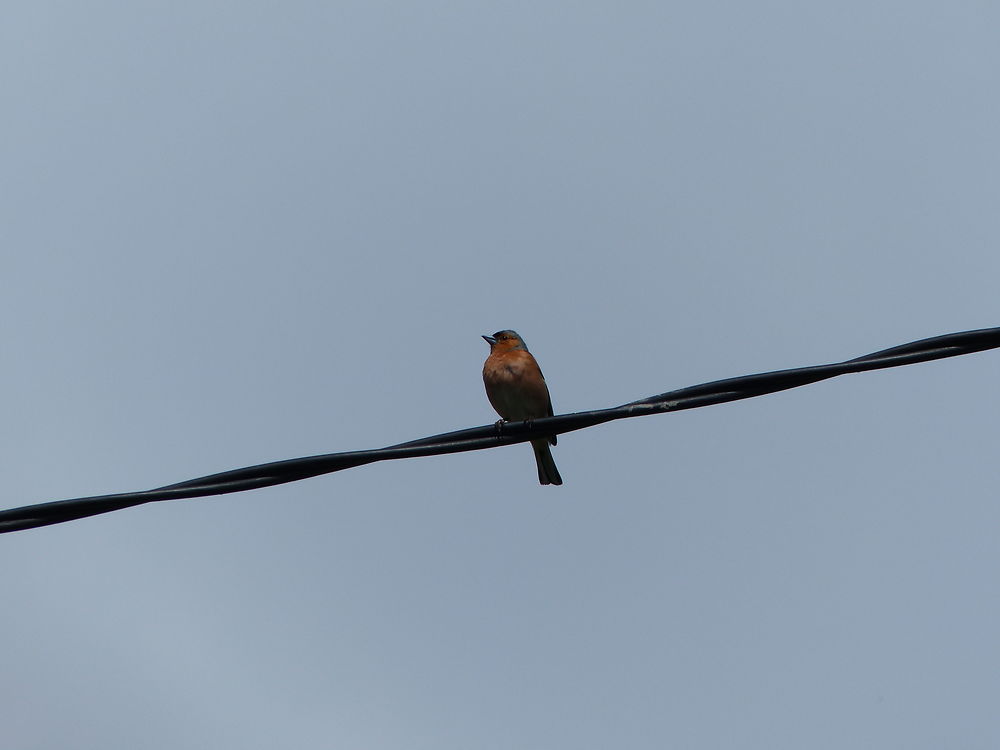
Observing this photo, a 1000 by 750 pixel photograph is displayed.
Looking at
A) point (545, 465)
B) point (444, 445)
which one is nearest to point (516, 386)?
point (545, 465)

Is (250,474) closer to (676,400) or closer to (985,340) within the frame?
(676,400)

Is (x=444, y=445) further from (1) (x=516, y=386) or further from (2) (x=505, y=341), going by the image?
(2) (x=505, y=341)

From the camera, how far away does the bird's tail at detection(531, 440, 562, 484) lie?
998cm

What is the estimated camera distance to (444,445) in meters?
4.72

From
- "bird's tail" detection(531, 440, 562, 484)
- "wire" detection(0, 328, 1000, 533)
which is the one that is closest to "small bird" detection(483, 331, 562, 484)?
"bird's tail" detection(531, 440, 562, 484)

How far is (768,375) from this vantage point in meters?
4.52

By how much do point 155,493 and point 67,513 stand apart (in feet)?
1.11

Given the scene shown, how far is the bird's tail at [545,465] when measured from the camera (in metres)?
9.98

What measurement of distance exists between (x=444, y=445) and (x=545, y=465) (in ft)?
17.7

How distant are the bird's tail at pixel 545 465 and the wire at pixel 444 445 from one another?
5.20 meters

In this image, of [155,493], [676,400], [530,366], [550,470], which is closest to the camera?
[155,493]

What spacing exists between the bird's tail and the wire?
5199 millimetres

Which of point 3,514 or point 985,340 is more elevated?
point 985,340

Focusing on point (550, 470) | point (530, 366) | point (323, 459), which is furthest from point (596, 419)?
point (550, 470)
